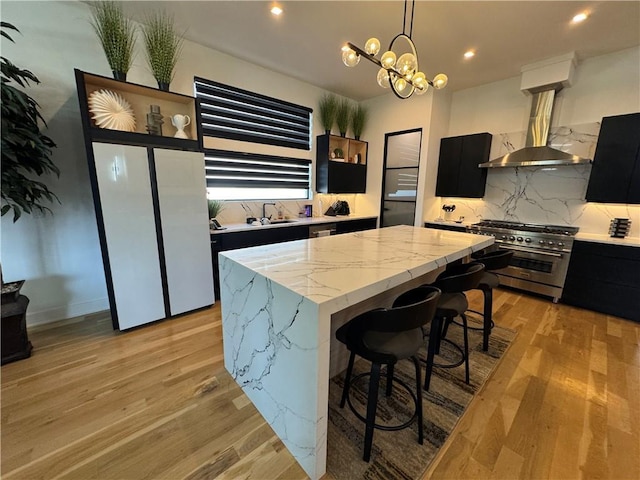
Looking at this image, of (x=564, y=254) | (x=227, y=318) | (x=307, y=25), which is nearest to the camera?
(x=227, y=318)

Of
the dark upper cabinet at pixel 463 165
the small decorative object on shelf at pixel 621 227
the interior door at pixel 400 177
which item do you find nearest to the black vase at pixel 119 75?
the interior door at pixel 400 177

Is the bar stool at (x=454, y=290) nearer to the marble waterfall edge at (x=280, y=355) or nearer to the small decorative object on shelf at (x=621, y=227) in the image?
the marble waterfall edge at (x=280, y=355)

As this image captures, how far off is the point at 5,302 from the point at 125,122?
178 centimetres

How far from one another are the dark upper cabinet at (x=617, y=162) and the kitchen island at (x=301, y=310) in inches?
96.3

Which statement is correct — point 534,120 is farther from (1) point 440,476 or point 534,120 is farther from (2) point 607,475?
(1) point 440,476

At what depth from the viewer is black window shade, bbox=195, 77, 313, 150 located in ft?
11.1

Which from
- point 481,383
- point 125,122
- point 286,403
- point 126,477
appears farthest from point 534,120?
point 126,477

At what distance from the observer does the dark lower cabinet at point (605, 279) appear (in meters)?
2.90

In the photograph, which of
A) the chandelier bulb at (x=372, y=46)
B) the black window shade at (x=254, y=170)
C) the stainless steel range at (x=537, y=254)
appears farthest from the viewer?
the black window shade at (x=254, y=170)

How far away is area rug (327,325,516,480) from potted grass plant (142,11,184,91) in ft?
10.7

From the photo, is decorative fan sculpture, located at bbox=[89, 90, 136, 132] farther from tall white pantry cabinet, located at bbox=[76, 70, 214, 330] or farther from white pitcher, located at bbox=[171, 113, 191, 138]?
white pitcher, located at bbox=[171, 113, 191, 138]

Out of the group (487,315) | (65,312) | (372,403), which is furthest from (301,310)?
(65,312)

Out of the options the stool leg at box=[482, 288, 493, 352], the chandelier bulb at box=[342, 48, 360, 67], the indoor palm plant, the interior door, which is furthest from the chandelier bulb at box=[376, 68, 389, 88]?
the indoor palm plant

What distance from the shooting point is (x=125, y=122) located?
241cm
